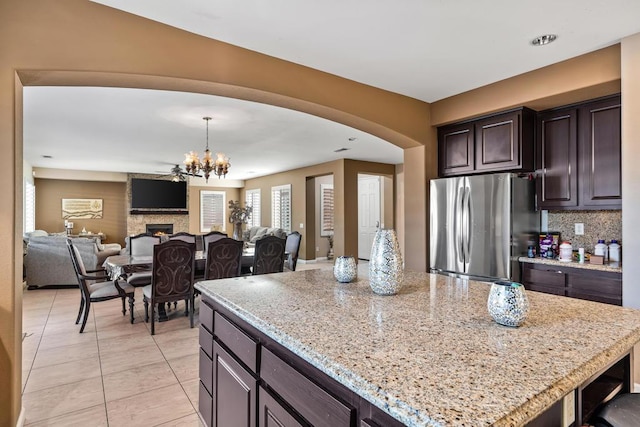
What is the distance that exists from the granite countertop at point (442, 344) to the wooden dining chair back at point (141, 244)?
3.89 meters

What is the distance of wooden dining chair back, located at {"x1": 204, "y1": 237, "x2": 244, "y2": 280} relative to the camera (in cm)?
398

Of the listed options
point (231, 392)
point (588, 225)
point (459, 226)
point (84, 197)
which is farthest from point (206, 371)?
point (84, 197)

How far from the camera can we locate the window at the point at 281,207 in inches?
383

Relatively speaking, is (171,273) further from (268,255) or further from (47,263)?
(47,263)

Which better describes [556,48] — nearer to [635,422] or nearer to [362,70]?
[362,70]

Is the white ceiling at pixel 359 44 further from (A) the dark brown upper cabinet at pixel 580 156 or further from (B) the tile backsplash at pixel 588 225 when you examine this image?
(B) the tile backsplash at pixel 588 225

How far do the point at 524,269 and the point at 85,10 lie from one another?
12.9 ft

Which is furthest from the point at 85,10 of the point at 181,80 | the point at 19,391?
the point at 19,391

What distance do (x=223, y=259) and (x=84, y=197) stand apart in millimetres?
8663

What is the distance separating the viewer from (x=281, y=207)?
398 inches

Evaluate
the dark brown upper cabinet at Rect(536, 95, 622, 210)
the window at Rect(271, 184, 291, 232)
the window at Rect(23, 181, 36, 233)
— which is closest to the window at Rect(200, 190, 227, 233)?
the window at Rect(271, 184, 291, 232)

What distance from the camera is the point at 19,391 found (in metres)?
2.04

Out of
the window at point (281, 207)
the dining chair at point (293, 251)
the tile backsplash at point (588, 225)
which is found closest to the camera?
the tile backsplash at point (588, 225)

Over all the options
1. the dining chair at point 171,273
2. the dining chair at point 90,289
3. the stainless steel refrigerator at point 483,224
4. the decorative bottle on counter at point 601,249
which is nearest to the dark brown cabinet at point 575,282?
the stainless steel refrigerator at point 483,224
